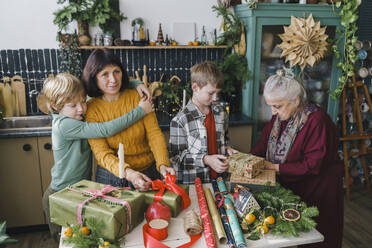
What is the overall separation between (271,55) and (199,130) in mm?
1731

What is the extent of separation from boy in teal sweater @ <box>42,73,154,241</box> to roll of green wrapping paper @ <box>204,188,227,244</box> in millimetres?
611

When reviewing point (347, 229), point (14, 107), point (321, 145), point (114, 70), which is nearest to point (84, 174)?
point (114, 70)

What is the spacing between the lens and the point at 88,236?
1.20 m

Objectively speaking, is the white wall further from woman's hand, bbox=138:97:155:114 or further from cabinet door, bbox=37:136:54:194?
woman's hand, bbox=138:97:155:114

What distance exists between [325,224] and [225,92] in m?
1.84

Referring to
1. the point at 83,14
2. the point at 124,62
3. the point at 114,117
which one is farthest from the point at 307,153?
the point at 83,14

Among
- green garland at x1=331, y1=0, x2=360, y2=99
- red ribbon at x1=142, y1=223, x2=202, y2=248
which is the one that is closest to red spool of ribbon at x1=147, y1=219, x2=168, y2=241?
red ribbon at x1=142, y1=223, x2=202, y2=248

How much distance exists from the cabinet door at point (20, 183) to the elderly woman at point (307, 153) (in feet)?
6.91

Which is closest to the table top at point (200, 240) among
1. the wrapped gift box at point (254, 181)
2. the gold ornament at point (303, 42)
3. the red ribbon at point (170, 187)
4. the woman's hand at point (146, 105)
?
the red ribbon at point (170, 187)

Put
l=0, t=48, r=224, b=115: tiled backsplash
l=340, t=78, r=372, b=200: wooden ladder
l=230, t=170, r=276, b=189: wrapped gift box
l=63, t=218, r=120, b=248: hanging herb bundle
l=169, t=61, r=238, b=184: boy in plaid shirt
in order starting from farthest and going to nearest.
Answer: l=340, t=78, r=372, b=200: wooden ladder → l=0, t=48, r=224, b=115: tiled backsplash → l=169, t=61, r=238, b=184: boy in plaid shirt → l=230, t=170, r=276, b=189: wrapped gift box → l=63, t=218, r=120, b=248: hanging herb bundle

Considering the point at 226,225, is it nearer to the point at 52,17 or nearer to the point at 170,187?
the point at 170,187

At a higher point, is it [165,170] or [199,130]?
[199,130]

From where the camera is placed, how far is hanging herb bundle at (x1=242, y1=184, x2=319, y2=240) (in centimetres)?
130

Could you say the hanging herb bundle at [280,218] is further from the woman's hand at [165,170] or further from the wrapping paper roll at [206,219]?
the woman's hand at [165,170]
